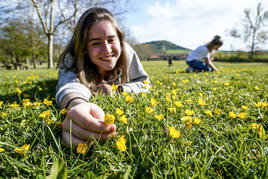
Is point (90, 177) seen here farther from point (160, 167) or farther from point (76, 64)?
point (76, 64)

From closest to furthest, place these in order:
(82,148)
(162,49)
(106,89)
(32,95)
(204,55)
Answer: (82,148) < (106,89) < (32,95) < (204,55) < (162,49)

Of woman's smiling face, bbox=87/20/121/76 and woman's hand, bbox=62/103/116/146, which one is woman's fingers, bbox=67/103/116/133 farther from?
woman's smiling face, bbox=87/20/121/76

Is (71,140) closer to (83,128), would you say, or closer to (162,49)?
(83,128)

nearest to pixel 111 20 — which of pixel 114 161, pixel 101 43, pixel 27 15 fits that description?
pixel 101 43

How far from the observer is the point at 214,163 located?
807 millimetres

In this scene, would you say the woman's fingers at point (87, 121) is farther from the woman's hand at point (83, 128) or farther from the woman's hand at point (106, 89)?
the woman's hand at point (106, 89)

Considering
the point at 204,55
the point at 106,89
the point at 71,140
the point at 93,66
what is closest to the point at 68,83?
the point at 106,89

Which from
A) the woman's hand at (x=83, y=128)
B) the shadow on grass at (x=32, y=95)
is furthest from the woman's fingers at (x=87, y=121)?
the shadow on grass at (x=32, y=95)

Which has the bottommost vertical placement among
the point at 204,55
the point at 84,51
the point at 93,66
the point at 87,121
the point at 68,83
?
the point at 87,121

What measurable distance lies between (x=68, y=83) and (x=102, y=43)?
70 centimetres

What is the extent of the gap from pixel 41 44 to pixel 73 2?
14283 mm

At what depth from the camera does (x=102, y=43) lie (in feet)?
6.73

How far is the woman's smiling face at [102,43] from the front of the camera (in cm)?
202

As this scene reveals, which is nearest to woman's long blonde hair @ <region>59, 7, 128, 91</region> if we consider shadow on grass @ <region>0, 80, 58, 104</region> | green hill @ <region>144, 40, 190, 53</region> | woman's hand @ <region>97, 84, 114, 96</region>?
woman's hand @ <region>97, 84, 114, 96</region>
